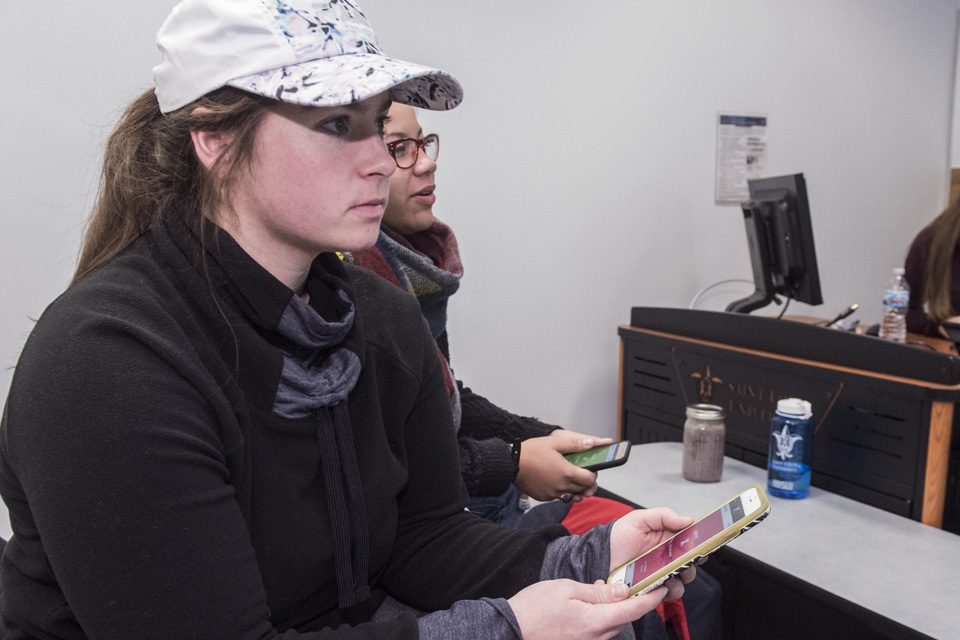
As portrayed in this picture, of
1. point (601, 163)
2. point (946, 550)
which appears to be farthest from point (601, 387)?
point (946, 550)

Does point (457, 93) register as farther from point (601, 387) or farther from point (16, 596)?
point (601, 387)

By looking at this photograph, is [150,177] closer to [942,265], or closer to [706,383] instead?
[706,383]

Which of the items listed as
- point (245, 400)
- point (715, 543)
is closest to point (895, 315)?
point (715, 543)

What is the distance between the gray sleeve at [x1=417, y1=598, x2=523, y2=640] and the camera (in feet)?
2.48

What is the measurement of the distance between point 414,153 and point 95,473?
0.93 metres

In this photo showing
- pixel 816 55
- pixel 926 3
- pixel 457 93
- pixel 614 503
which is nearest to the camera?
pixel 457 93

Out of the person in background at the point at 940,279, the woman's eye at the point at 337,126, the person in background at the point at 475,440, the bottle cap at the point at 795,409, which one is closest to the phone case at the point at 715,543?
the person in background at the point at 475,440

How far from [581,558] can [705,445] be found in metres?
0.62

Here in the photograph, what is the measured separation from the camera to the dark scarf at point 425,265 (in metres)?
1.34

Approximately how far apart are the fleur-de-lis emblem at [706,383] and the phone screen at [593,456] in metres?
0.50

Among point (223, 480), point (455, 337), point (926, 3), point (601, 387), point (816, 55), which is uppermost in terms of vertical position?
point (926, 3)

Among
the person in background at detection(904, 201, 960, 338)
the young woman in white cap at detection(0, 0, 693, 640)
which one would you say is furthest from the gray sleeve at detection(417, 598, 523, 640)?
the person in background at detection(904, 201, 960, 338)

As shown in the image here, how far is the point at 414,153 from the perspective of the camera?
1.43m

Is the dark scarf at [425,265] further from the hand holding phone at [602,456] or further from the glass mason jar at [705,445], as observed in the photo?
the glass mason jar at [705,445]
